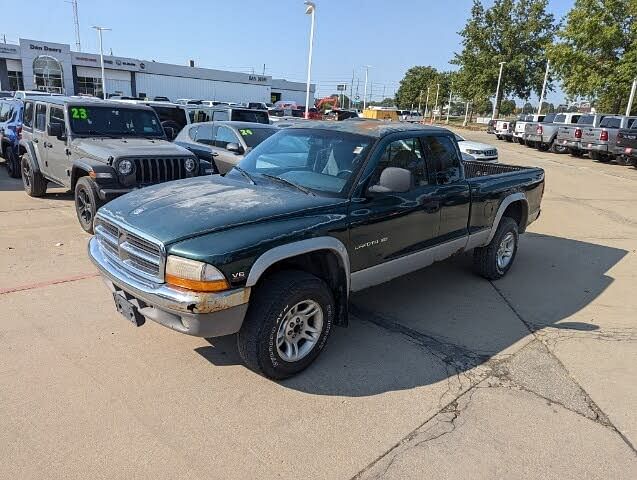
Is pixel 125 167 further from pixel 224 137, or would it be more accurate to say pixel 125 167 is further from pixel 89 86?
pixel 89 86

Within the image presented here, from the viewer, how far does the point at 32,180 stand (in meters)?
9.16

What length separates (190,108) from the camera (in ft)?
43.8

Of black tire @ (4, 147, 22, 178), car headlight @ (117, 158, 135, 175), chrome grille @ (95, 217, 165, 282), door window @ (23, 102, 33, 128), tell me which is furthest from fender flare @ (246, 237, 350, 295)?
black tire @ (4, 147, 22, 178)

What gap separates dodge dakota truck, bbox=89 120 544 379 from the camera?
10.2ft

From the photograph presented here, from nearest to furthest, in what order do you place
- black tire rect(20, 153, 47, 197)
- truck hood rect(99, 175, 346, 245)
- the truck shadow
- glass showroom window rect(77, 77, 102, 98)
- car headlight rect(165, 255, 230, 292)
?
car headlight rect(165, 255, 230, 292)
truck hood rect(99, 175, 346, 245)
the truck shadow
black tire rect(20, 153, 47, 197)
glass showroom window rect(77, 77, 102, 98)

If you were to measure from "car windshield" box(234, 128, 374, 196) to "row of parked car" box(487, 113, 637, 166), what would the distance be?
60.8 feet

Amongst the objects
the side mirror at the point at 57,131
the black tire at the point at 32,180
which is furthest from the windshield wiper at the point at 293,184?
the black tire at the point at 32,180

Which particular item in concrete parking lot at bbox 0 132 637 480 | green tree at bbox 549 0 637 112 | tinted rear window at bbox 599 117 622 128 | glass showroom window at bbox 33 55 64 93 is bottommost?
concrete parking lot at bbox 0 132 637 480

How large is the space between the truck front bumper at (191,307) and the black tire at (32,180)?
7.05 meters

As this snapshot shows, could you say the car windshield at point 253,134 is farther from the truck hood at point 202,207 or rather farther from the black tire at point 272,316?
the black tire at point 272,316

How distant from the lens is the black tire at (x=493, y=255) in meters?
5.83

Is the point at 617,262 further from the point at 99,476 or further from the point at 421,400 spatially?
the point at 99,476

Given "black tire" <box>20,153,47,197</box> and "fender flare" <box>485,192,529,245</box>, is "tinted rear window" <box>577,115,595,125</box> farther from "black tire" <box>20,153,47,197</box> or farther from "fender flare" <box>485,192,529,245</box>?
"black tire" <box>20,153,47,197</box>

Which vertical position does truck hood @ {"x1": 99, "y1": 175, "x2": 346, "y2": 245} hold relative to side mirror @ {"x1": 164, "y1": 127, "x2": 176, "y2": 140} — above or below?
above
